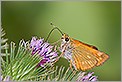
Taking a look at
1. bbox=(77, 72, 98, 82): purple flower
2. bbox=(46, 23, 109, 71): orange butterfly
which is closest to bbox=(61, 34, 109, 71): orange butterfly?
bbox=(46, 23, 109, 71): orange butterfly

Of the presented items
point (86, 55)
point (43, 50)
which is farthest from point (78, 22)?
point (43, 50)

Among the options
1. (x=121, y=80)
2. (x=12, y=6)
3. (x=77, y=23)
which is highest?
(x=12, y=6)

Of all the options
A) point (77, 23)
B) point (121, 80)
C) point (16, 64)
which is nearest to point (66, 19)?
point (77, 23)

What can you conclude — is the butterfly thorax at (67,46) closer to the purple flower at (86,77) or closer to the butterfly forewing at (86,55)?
the butterfly forewing at (86,55)

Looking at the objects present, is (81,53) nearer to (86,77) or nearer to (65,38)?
(65,38)

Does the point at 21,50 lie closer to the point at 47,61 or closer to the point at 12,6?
the point at 47,61

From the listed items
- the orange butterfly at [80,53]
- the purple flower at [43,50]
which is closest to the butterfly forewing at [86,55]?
the orange butterfly at [80,53]

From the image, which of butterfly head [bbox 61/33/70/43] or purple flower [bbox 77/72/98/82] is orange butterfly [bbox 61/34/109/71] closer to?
butterfly head [bbox 61/33/70/43]
